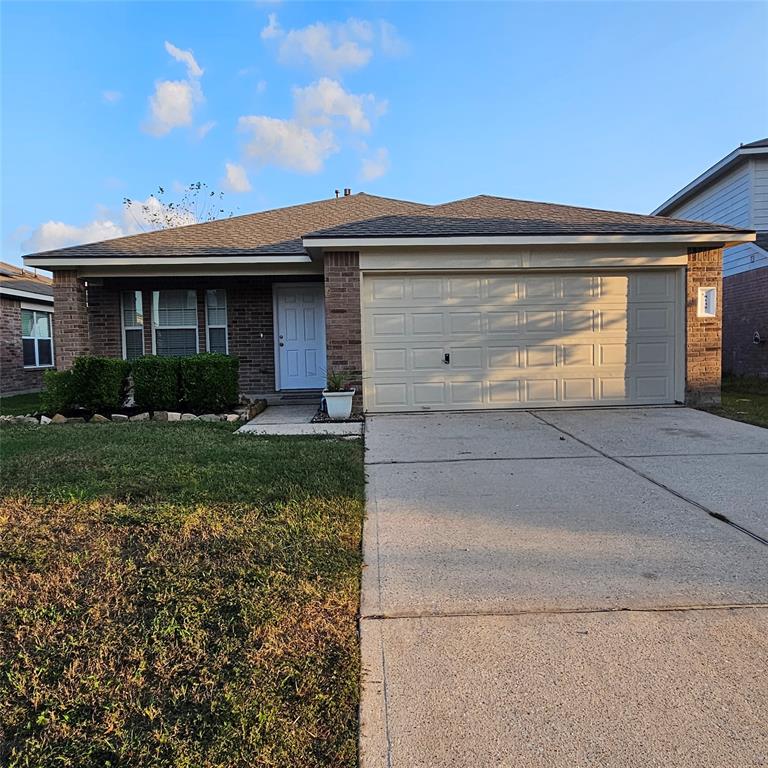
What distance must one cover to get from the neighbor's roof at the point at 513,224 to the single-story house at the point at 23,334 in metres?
10.5

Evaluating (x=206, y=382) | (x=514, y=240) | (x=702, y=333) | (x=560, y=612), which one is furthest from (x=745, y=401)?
(x=206, y=382)

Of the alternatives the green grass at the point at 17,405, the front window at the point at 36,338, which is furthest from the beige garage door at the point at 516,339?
the front window at the point at 36,338

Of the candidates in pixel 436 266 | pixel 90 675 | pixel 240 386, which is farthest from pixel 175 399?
pixel 90 675

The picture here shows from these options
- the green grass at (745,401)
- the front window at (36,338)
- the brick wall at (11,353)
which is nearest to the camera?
the green grass at (745,401)

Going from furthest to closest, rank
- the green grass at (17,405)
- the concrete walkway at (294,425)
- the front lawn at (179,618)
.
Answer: the green grass at (17,405) < the concrete walkway at (294,425) < the front lawn at (179,618)

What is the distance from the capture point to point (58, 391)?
29.8 feet

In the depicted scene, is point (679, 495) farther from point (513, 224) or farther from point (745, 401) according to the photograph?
point (745, 401)

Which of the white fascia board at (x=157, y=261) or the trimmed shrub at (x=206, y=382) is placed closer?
the trimmed shrub at (x=206, y=382)

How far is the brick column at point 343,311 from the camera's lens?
9.04 metres

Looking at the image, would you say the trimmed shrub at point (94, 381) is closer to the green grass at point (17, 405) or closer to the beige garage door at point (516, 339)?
the green grass at point (17, 405)

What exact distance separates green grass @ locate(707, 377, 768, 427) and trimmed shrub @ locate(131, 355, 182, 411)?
8.69 metres

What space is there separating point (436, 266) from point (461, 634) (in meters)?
7.16

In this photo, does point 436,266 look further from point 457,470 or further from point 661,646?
point 661,646

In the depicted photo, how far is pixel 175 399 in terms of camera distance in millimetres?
9359
